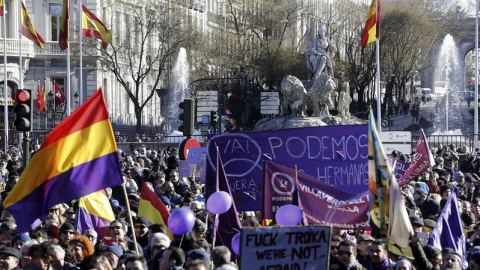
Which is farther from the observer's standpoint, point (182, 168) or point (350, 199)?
point (182, 168)

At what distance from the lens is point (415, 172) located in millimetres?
22266

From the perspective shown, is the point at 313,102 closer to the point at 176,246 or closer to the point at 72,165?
the point at 176,246

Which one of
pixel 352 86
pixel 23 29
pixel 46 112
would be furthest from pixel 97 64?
pixel 23 29

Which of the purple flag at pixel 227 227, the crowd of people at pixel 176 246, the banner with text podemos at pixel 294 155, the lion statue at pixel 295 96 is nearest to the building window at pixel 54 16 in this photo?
the lion statue at pixel 295 96

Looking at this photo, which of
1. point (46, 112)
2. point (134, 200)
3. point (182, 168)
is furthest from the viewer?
point (46, 112)

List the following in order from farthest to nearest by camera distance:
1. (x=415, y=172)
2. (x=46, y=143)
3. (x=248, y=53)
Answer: (x=248, y=53) < (x=415, y=172) < (x=46, y=143)

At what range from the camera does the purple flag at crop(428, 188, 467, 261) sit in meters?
13.8

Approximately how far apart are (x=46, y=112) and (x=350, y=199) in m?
48.9

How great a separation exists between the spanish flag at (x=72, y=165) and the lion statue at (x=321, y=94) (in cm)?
4305

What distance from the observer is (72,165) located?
13.3 metres

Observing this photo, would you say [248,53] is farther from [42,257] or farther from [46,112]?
[42,257]

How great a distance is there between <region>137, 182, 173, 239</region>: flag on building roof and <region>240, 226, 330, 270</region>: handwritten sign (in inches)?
236

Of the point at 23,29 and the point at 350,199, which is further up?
the point at 23,29

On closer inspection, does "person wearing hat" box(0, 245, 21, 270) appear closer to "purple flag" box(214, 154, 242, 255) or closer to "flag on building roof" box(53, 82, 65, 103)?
"purple flag" box(214, 154, 242, 255)
